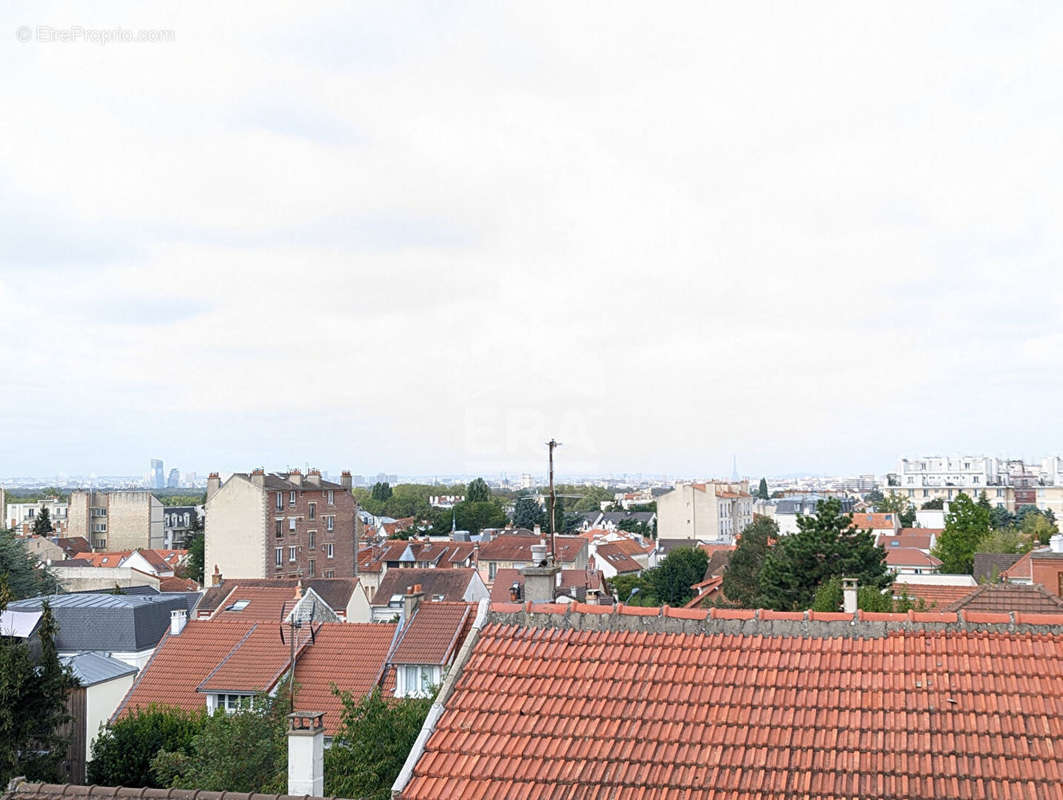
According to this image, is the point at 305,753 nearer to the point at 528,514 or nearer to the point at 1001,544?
the point at 1001,544

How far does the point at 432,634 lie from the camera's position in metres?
24.1

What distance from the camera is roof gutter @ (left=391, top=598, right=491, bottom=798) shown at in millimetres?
7340

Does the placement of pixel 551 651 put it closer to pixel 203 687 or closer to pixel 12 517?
pixel 203 687

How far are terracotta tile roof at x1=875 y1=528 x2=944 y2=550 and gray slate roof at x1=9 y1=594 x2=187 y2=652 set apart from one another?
2403 inches

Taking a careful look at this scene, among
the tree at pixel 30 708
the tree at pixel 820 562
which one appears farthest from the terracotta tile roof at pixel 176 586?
the tree at pixel 30 708

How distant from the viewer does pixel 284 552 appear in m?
58.5

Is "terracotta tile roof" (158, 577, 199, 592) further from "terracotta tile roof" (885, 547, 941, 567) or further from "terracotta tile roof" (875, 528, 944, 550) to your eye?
"terracotta tile roof" (875, 528, 944, 550)

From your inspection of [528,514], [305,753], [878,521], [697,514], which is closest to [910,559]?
[878,521]

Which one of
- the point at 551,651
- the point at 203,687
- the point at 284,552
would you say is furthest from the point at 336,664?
the point at 284,552

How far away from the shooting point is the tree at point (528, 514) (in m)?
121

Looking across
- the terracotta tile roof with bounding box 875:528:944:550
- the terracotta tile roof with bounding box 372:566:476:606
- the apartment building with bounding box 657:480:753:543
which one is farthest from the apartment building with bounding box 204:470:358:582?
the apartment building with bounding box 657:480:753:543

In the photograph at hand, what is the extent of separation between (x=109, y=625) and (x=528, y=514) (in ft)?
317

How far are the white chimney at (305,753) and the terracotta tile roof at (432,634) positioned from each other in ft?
46.1

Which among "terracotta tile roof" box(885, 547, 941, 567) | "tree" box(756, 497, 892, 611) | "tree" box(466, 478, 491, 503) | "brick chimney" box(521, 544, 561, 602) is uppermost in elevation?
"brick chimney" box(521, 544, 561, 602)
